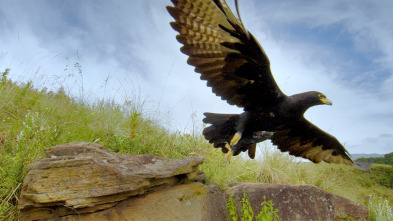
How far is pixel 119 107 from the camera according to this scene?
6453mm

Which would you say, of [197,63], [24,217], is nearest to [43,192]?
[24,217]

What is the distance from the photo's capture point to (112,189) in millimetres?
2439

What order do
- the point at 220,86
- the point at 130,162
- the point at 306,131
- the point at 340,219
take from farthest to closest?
the point at 340,219, the point at 306,131, the point at 220,86, the point at 130,162

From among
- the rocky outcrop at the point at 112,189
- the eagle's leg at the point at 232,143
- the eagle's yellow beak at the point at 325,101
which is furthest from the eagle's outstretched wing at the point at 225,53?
the rocky outcrop at the point at 112,189

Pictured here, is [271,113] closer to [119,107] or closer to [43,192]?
[43,192]

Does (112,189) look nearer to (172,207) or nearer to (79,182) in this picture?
(79,182)

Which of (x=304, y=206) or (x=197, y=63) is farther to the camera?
(x=304, y=206)

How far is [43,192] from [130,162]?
825 mm

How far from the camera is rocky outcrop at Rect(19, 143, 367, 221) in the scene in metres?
2.34

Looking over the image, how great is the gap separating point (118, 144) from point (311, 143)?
2977 mm

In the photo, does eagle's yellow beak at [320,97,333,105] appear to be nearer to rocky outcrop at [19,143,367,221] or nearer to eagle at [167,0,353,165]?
eagle at [167,0,353,165]

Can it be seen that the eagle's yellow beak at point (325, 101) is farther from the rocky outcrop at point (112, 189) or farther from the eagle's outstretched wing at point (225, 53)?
the rocky outcrop at point (112, 189)

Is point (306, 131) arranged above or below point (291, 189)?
above

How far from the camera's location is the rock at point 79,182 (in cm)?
231
